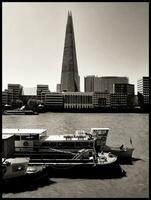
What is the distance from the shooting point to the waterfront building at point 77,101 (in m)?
148

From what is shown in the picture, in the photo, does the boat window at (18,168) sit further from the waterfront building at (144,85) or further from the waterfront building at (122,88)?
the waterfront building at (144,85)

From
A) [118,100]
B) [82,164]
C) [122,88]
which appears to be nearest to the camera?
[82,164]

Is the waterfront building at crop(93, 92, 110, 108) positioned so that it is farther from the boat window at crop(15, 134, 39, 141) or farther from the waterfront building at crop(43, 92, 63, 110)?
the boat window at crop(15, 134, 39, 141)

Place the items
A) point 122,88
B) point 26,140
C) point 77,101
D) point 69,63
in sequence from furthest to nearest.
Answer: point 69,63, point 122,88, point 77,101, point 26,140

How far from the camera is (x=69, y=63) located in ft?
547

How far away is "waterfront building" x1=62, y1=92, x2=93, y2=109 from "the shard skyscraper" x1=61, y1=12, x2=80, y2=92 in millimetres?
16201

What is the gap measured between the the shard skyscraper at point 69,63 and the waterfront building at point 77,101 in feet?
53.2

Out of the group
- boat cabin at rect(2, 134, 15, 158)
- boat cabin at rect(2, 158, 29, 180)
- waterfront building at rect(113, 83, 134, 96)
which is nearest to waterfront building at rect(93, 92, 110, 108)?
waterfront building at rect(113, 83, 134, 96)

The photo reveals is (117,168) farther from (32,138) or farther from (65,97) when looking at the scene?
(65,97)

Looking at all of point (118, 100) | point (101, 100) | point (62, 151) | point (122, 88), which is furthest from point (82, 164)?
point (122, 88)

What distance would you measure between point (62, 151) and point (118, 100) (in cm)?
13087

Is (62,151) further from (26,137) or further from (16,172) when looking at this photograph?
(16,172)

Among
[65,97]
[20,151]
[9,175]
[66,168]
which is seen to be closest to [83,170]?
[66,168]

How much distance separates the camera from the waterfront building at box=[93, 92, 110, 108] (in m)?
147
